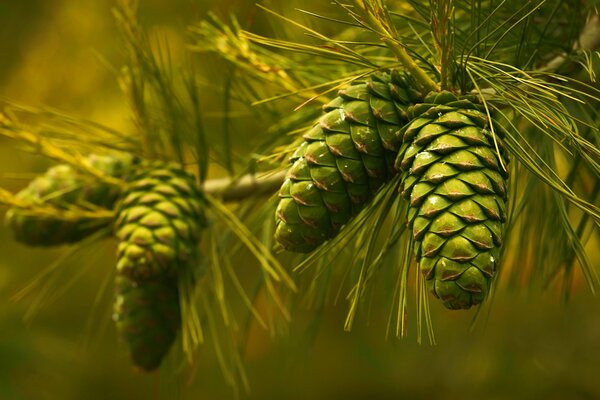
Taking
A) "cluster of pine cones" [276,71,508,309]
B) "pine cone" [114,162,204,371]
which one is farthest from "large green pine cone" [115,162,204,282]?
"cluster of pine cones" [276,71,508,309]

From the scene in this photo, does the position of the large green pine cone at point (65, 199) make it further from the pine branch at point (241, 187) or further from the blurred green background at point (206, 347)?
the blurred green background at point (206, 347)

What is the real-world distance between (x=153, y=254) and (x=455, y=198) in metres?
0.32

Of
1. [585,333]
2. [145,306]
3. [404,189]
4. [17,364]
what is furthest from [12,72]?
[404,189]

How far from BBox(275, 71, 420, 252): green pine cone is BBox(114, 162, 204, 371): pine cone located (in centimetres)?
20

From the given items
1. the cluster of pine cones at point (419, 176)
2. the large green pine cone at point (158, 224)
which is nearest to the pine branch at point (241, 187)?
the large green pine cone at point (158, 224)

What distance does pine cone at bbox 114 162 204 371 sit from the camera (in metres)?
0.76

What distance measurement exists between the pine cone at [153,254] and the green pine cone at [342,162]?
20cm

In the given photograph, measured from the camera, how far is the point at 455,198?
525mm

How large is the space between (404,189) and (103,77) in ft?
3.95

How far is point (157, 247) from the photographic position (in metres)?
0.76

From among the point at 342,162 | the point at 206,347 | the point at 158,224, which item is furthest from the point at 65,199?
the point at 206,347

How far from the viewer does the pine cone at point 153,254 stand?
759 millimetres

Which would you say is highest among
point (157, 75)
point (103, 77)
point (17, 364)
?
point (103, 77)

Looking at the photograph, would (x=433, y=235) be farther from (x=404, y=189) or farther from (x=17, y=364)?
(x=17, y=364)
